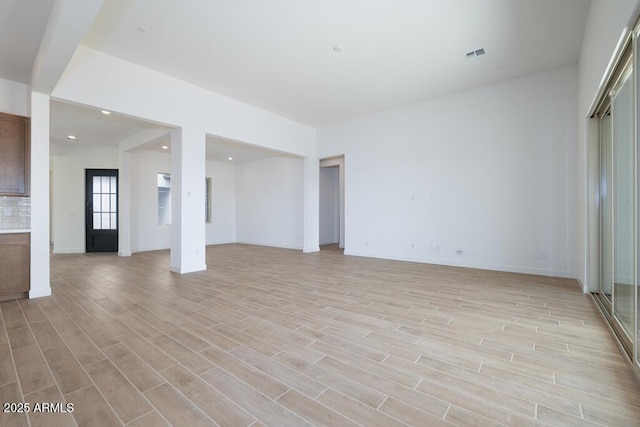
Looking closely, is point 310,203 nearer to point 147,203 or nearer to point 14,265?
point 147,203

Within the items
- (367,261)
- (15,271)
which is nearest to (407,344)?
(367,261)

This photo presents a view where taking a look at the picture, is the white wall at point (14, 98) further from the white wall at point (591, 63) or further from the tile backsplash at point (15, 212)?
the white wall at point (591, 63)

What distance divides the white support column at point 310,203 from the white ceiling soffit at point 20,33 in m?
5.45

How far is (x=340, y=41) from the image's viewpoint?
3869mm

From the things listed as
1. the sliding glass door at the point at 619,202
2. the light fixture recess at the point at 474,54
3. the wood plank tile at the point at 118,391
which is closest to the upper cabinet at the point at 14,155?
the wood plank tile at the point at 118,391

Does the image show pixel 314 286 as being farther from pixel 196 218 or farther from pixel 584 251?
pixel 584 251

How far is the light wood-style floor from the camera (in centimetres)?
154

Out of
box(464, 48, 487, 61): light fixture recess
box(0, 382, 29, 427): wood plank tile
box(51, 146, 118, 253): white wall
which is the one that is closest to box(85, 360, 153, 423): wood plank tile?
box(0, 382, 29, 427): wood plank tile

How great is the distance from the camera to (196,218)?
5309 millimetres

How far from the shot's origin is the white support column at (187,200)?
5.11 m

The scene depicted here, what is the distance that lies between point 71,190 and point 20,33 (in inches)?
245

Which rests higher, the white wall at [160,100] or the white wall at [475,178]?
the white wall at [160,100]

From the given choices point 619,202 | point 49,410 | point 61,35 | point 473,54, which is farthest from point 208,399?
point 473,54

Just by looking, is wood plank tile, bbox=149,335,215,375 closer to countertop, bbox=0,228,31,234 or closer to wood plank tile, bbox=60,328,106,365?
wood plank tile, bbox=60,328,106,365
